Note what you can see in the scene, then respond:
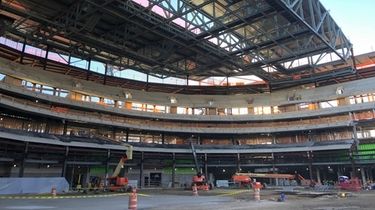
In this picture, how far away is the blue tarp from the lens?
29.9 m

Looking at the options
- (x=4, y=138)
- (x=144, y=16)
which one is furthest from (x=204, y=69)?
(x=4, y=138)

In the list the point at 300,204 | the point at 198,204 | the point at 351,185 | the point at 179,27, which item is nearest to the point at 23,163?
the point at 179,27

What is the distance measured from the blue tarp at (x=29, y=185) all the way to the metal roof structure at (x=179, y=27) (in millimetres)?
16489

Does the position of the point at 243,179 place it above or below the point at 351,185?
above

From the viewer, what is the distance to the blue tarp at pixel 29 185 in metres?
29.9

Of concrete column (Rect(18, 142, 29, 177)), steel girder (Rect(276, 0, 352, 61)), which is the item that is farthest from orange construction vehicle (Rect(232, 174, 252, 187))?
concrete column (Rect(18, 142, 29, 177))

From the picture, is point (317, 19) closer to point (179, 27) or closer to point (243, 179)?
point (179, 27)

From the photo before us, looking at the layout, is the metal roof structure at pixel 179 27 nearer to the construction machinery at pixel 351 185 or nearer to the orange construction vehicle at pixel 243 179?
the construction machinery at pixel 351 185

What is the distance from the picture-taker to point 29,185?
1266 inches

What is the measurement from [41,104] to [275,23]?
34.3 metres

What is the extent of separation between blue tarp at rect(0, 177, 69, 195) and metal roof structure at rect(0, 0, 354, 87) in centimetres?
1649

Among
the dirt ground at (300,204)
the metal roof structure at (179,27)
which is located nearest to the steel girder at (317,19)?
the metal roof structure at (179,27)

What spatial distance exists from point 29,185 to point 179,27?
76.0 feet

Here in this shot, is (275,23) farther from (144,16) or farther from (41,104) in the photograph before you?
(41,104)
